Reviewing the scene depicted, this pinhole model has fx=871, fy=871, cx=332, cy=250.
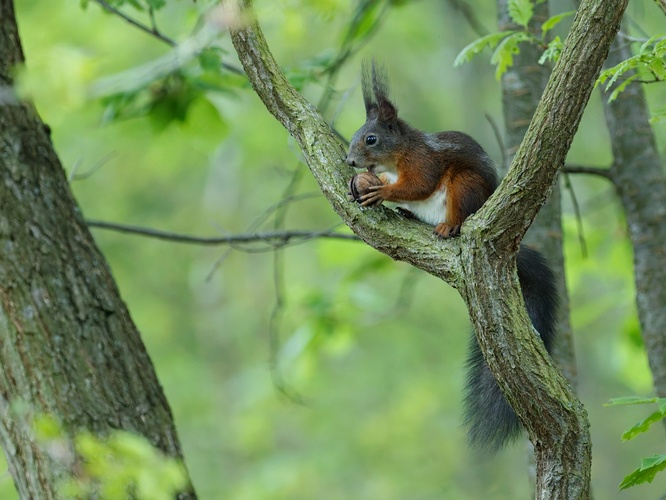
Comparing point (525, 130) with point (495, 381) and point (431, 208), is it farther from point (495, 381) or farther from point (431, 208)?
point (495, 381)

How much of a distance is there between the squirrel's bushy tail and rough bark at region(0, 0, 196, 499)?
0.91m

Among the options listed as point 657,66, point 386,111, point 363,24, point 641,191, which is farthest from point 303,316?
point 657,66

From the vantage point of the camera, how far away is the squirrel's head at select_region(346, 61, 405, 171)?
261 centimetres

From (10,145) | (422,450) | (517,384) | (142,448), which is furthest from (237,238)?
(422,450)

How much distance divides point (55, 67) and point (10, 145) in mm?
596

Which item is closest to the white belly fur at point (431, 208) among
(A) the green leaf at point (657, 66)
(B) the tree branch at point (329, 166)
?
(B) the tree branch at point (329, 166)

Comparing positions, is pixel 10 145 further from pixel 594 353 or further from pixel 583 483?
pixel 594 353

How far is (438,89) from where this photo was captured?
9.12 m

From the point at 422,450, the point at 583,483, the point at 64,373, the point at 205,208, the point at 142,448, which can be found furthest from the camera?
the point at 205,208

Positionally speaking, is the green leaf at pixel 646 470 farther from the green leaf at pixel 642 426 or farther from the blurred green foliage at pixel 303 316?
the blurred green foliage at pixel 303 316

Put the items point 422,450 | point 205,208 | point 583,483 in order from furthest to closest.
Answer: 1. point 205,208
2. point 422,450
3. point 583,483

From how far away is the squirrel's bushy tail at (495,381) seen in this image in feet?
6.68

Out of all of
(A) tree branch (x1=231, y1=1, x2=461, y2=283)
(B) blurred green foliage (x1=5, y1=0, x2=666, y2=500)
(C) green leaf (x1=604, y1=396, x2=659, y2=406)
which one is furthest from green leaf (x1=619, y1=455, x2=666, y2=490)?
(B) blurred green foliage (x1=5, y1=0, x2=666, y2=500)

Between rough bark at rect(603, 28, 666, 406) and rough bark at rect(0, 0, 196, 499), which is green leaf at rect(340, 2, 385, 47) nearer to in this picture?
rough bark at rect(603, 28, 666, 406)
